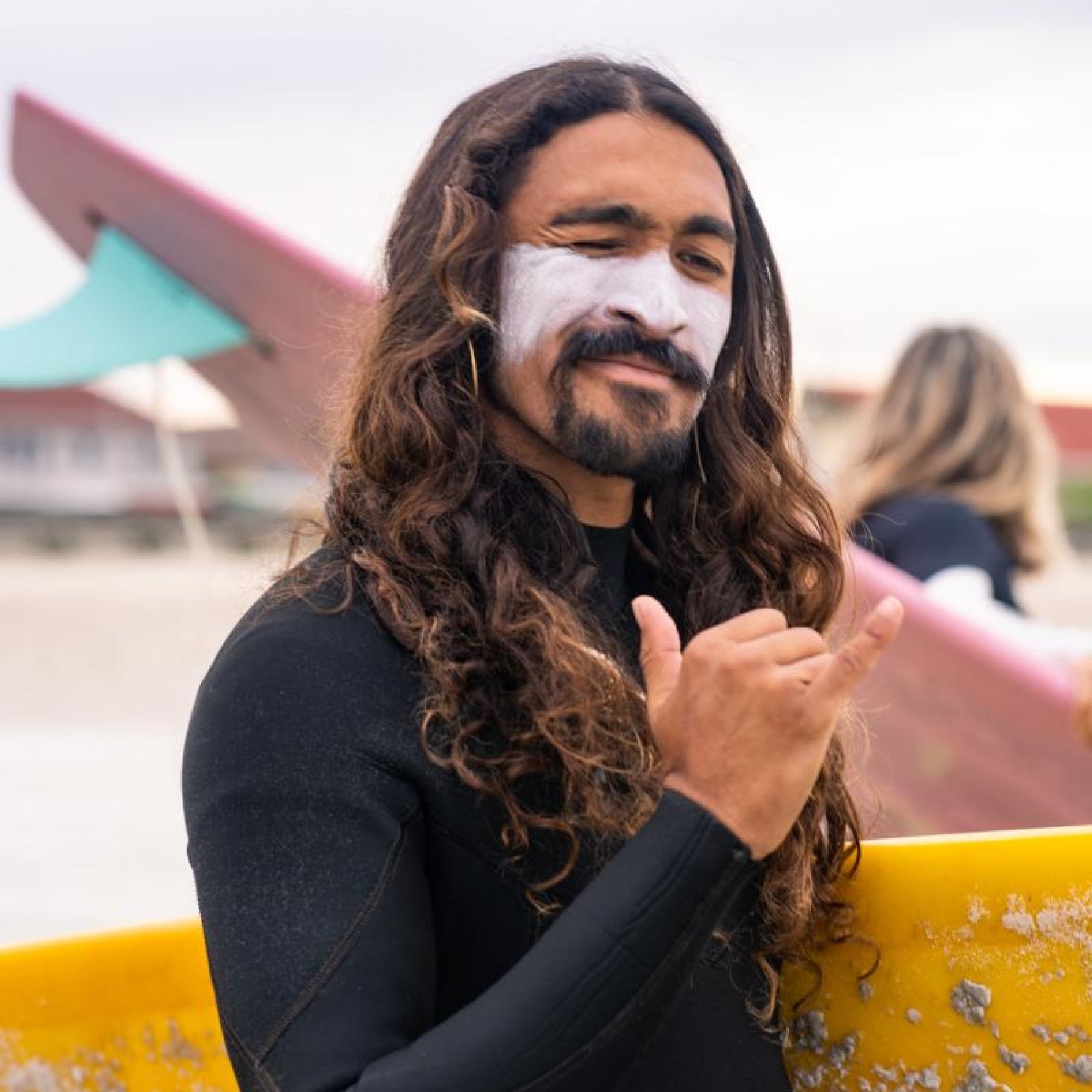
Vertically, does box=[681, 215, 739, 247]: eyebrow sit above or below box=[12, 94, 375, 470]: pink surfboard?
above

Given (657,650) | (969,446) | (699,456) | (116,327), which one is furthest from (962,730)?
(116,327)

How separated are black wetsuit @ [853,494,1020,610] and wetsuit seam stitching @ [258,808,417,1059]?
2.92 metres

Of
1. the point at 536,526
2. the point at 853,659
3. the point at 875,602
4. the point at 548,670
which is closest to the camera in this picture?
the point at 853,659

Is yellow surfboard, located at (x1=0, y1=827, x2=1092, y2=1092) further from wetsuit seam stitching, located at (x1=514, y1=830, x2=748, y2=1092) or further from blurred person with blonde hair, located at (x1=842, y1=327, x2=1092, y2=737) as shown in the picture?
blurred person with blonde hair, located at (x1=842, y1=327, x2=1092, y2=737)

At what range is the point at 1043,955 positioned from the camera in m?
1.56

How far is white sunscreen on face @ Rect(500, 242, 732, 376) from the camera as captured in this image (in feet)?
5.03

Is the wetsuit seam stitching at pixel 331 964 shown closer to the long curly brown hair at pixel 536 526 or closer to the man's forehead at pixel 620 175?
the long curly brown hair at pixel 536 526

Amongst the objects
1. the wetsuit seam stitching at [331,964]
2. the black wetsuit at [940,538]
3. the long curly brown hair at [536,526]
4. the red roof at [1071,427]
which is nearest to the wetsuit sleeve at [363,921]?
the wetsuit seam stitching at [331,964]

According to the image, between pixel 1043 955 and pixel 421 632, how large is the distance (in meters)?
0.73

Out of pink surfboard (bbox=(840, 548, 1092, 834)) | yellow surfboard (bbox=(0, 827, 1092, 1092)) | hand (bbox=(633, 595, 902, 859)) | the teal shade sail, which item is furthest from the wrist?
the teal shade sail

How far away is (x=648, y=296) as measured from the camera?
153 centimetres

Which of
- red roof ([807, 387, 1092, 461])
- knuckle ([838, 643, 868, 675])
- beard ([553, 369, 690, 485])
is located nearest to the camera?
knuckle ([838, 643, 868, 675])

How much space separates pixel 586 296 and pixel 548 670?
1.31 feet

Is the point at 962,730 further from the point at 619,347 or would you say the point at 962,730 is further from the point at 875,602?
the point at 619,347
